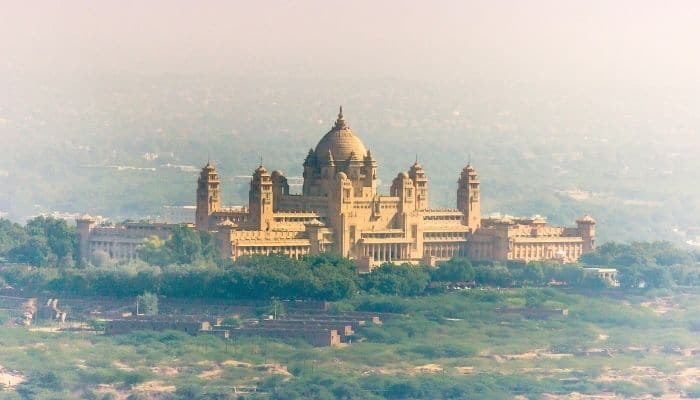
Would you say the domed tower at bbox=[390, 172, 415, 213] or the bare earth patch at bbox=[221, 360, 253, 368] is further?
the domed tower at bbox=[390, 172, 415, 213]


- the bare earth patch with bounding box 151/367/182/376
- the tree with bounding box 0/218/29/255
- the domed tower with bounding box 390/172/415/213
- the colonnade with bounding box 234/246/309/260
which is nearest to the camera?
the bare earth patch with bounding box 151/367/182/376

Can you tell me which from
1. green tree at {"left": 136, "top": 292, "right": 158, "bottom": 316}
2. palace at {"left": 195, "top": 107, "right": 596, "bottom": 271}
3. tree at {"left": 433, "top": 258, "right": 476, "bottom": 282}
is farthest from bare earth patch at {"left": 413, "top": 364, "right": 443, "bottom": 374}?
palace at {"left": 195, "top": 107, "right": 596, "bottom": 271}

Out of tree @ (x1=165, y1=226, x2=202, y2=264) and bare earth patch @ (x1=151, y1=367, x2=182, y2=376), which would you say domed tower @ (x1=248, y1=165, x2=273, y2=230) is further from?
bare earth patch @ (x1=151, y1=367, x2=182, y2=376)

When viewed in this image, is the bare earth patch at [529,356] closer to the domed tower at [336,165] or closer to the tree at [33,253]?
the domed tower at [336,165]

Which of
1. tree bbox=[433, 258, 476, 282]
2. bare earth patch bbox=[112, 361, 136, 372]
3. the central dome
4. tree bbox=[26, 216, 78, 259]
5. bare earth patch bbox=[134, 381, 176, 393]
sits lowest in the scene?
bare earth patch bbox=[134, 381, 176, 393]

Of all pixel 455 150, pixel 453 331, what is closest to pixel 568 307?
pixel 453 331

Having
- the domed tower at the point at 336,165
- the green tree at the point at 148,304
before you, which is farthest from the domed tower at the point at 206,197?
the green tree at the point at 148,304

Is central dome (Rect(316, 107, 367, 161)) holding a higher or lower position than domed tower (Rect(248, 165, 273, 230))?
higher
